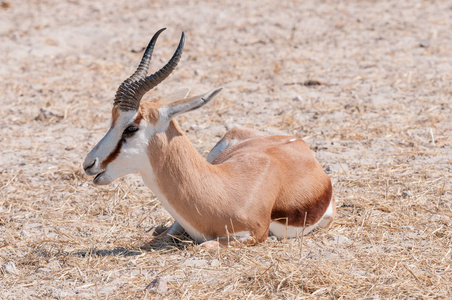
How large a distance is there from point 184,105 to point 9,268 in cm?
178

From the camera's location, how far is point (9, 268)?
17.0ft

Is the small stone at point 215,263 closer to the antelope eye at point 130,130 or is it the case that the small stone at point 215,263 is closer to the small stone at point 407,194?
the antelope eye at point 130,130

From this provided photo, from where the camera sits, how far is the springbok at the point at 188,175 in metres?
5.24

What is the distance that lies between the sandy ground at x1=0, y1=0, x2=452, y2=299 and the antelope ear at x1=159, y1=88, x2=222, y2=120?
106cm

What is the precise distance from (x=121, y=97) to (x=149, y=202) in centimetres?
184

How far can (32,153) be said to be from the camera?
330 inches

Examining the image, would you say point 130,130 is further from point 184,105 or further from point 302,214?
point 302,214

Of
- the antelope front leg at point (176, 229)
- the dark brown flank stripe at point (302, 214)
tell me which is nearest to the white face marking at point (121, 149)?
the antelope front leg at point (176, 229)

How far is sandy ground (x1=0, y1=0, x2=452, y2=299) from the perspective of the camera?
500 cm

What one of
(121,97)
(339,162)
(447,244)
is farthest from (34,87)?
(447,244)

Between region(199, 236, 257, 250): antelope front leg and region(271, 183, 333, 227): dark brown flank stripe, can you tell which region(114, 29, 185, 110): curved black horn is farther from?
region(271, 183, 333, 227): dark brown flank stripe

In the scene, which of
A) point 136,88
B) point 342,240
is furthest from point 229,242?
point 136,88

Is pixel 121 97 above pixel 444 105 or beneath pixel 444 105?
above

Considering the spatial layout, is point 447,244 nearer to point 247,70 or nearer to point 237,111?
point 237,111
